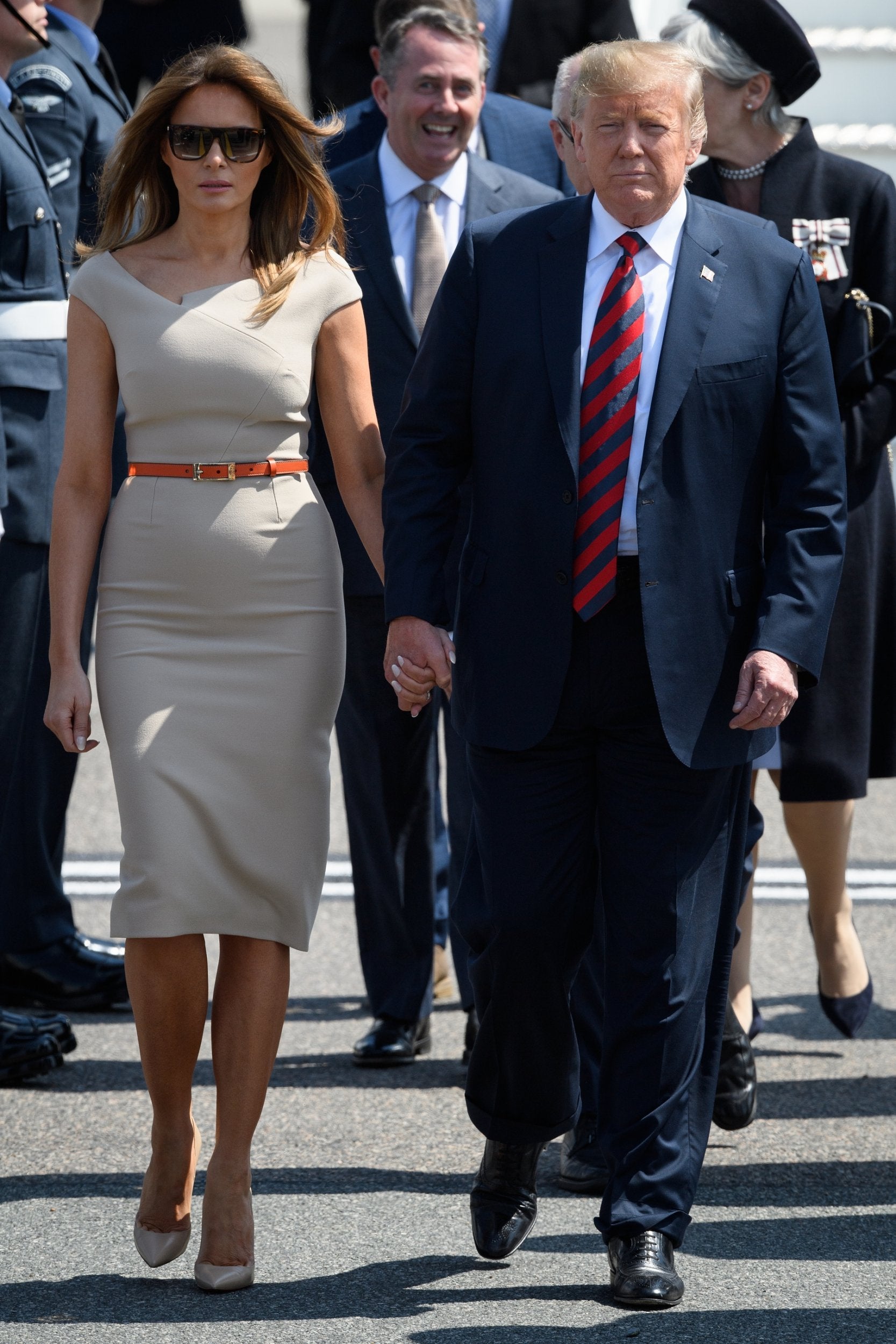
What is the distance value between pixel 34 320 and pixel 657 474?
1971 millimetres

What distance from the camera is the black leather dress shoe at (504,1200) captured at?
365 cm

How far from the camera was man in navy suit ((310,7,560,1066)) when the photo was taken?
4891 millimetres

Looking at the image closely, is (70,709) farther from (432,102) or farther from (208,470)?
(432,102)

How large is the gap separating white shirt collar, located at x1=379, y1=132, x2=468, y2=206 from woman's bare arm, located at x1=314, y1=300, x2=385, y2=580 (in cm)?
127

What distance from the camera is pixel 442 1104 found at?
457 centimetres

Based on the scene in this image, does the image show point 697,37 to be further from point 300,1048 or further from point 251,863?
point 300,1048

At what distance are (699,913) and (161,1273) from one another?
114 centimetres

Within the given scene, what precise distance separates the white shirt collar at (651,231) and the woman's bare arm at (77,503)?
89cm

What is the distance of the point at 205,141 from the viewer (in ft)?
12.1

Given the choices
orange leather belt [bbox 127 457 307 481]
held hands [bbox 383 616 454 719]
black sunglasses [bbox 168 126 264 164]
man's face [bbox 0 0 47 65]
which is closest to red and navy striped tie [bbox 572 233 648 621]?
held hands [bbox 383 616 454 719]

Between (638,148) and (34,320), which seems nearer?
(638,148)

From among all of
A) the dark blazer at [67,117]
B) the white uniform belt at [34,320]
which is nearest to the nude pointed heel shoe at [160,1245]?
the white uniform belt at [34,320]

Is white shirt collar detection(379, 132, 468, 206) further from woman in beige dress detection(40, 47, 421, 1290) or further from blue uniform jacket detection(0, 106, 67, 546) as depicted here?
woman in beige dress detection(40, 47, 421, 1290)

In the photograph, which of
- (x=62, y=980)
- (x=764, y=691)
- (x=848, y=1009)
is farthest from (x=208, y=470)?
(x=848, y=1009)
